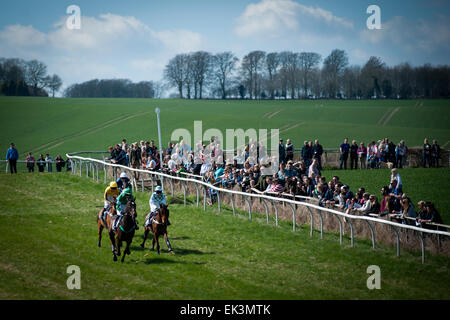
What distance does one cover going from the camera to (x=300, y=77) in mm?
89812

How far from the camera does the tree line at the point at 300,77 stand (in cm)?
8062

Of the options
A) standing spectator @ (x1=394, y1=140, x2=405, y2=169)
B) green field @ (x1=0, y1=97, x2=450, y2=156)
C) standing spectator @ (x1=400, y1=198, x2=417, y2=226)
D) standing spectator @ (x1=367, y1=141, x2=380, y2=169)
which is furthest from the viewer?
green field @ (x1=0, y1=97, x2=450, y2=156)

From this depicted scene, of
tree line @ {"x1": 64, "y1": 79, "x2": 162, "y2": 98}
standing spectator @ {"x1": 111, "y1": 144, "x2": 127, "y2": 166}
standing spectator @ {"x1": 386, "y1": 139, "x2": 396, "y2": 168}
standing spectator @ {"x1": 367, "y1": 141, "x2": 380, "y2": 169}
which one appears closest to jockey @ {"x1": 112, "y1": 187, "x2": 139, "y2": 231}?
standing spectator @ {"x1": 111, "y1": 144, "x2": 127, "y2": 166}

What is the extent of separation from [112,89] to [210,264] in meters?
111

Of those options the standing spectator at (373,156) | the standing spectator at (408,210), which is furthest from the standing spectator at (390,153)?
the standing spectator at (408,210)

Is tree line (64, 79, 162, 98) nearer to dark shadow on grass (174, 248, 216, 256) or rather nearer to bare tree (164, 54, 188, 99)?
bare tree (164, 54, 188, 99)

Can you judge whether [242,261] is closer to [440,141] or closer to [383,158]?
[383,158]

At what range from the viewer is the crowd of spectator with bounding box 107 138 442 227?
1403cm

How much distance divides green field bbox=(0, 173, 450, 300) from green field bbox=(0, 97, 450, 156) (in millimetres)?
26923

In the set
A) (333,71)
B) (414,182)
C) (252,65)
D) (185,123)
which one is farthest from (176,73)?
(414,182)

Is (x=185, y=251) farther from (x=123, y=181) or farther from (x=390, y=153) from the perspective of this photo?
(x=390, y=153)
